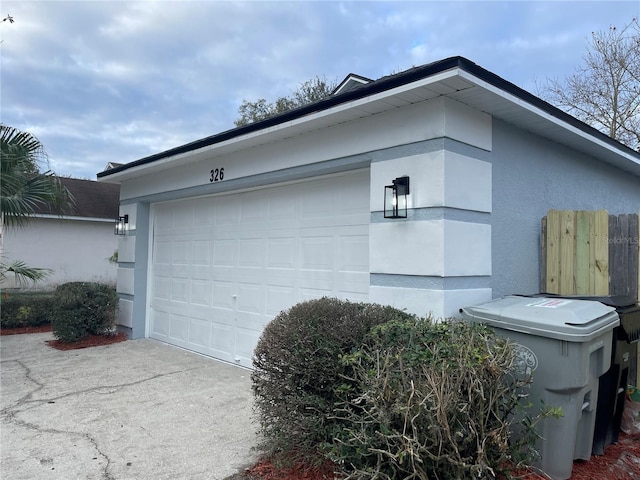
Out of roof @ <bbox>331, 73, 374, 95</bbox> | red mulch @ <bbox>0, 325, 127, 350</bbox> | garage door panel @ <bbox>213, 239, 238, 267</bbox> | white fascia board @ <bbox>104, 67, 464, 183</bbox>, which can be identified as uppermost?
roof @ <bbox>331, 73, 374, 95</bbox>

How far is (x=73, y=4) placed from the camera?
6859 millimetres

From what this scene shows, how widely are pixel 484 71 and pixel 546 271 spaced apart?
8.31 ft

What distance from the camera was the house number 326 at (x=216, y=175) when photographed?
6486mm

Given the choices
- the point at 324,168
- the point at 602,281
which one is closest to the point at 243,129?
the point at 324,168

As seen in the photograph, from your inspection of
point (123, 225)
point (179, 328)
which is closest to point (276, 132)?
point (179, 328)

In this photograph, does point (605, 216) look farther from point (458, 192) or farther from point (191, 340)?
point (191, 340)

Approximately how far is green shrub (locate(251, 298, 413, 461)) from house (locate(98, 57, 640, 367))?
3.45 feet

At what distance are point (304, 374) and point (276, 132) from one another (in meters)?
3.10

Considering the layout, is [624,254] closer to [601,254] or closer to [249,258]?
[601,254]

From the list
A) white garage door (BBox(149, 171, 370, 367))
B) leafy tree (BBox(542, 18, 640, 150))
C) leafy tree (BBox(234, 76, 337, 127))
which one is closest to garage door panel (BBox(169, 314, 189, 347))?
white garage door (BBox(149, 171, 370, 367))

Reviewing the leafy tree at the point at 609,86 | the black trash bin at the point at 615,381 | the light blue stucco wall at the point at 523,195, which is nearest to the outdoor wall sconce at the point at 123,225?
the light blue stucco wall at the point at 523,195

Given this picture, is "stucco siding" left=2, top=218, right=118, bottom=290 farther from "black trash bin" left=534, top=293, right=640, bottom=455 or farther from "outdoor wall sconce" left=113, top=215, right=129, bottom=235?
"black trash bin" left=534, top=293, right=640, bottom=455

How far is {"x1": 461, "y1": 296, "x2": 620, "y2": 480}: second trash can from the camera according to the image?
288 cm

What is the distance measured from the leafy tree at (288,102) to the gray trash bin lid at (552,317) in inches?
733
